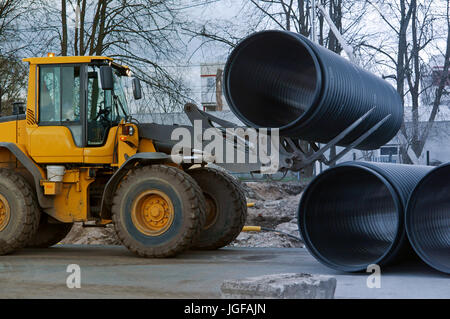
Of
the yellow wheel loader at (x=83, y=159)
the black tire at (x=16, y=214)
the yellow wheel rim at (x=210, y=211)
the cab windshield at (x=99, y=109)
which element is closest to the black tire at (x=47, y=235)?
the yellow wheel loader at (x=83, y=159)

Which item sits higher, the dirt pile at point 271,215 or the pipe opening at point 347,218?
the pipe opening at point 347,218

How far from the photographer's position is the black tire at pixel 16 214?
952cm

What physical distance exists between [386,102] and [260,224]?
5.99 meters

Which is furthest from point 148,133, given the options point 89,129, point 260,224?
point 260,224

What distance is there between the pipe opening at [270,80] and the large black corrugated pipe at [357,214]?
1.12 metres

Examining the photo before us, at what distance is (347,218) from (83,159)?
405cm

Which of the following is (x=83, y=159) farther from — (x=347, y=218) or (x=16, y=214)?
(x=347, y=218)

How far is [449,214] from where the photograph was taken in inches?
327

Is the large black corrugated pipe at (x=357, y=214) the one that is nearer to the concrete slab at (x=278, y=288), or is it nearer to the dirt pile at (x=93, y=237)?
the concrete slab at (x=278, y=288)

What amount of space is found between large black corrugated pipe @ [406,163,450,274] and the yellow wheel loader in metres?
3.18

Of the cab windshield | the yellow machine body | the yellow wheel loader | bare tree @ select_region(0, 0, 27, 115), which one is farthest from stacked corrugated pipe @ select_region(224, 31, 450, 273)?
bare tree @ select_region(0, 0, 27, 115)

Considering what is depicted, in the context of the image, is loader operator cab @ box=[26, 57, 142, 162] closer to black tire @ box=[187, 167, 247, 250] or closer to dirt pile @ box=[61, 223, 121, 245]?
black tire @ box=[187, 167, 247, 250]

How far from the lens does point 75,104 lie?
9.70 meters

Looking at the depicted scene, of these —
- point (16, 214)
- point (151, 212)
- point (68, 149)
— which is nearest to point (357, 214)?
point (151, 212)
